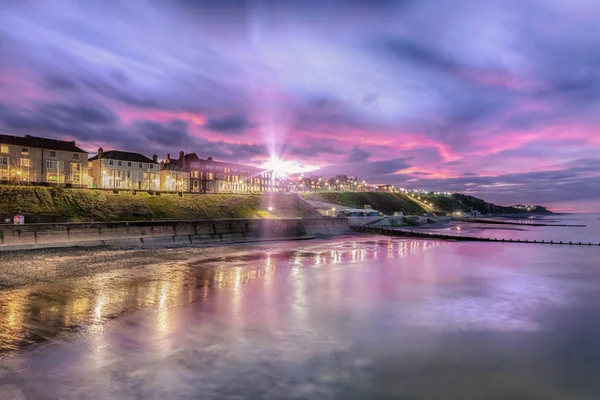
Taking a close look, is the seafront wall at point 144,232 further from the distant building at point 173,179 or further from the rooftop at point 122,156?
the distant building at point 173,179

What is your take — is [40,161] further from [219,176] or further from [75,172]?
[219,176]

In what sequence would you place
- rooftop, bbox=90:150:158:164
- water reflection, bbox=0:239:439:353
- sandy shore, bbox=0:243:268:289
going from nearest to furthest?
water reflection, bbox=0:239:439:353 < sandy shore, bbox=0:243:268:289 < rooftop, bbox=90:150:158:164

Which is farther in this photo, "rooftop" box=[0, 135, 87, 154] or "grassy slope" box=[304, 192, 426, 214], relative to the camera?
"grassy slope" box=[304, 192, 426, 214]

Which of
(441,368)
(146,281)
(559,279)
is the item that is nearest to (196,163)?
(146,281)

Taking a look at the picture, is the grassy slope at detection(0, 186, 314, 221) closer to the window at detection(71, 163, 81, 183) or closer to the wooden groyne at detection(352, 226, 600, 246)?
the window at detection(71, 163, 81, 183)

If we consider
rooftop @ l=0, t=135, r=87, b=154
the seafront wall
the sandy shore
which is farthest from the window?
the sandy shore

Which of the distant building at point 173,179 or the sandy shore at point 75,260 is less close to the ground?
the distant building at point 173,179

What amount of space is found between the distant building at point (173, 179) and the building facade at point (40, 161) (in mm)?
25184

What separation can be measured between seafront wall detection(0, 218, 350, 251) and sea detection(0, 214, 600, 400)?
15283 millimetres

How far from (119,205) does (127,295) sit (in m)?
45.4

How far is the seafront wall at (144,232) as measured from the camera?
33531mm

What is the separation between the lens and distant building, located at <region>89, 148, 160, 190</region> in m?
79.0

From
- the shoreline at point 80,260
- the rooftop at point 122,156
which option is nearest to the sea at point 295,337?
the shoreline at point 80,260

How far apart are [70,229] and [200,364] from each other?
33293 mm
